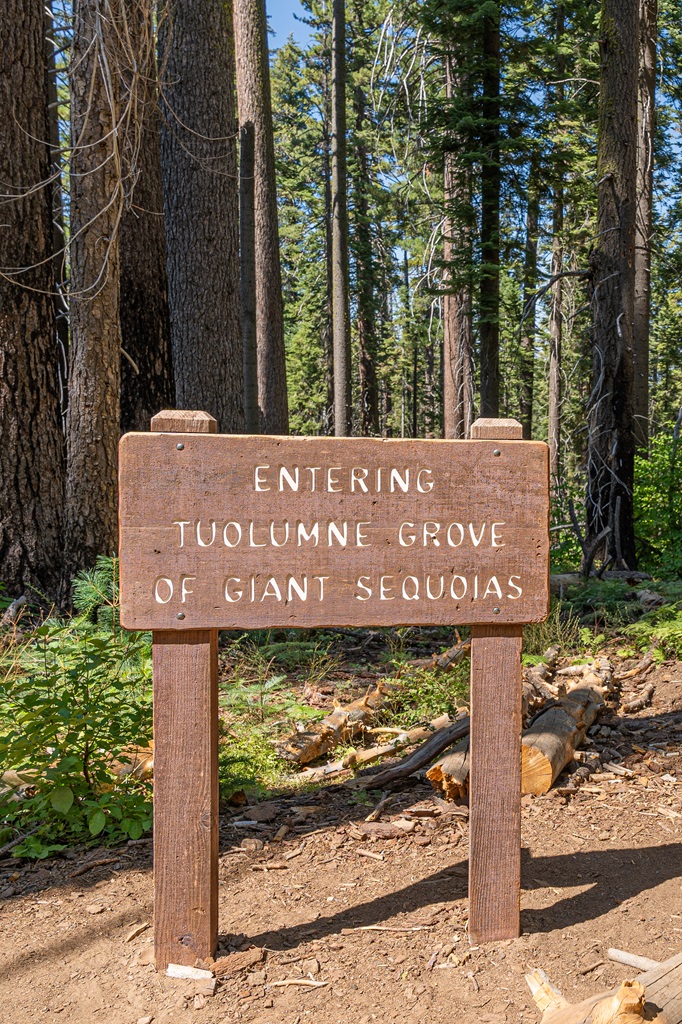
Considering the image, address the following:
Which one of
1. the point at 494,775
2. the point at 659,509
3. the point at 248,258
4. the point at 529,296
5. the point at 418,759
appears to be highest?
the point at 529,296

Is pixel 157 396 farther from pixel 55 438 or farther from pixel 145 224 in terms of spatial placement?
pixel 145 224

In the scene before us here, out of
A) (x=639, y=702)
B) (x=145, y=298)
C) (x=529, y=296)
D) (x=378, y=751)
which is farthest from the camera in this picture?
(x=529, y=296)

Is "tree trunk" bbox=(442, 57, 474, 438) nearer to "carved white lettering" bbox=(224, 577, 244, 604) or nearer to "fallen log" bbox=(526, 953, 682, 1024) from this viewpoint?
"carved white lettering" bbox=(224, 577, 244, 604)

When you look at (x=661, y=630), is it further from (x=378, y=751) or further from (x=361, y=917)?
(x=361, y=917)

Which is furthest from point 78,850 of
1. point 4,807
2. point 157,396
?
point 157,396

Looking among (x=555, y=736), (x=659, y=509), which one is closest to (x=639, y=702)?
(x=555, y=736)

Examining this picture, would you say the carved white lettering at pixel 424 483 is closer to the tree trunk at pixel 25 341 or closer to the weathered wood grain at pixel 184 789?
the weathered wood grain at pixel 184 789

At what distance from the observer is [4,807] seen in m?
3.69

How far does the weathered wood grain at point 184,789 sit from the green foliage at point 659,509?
7.62 m

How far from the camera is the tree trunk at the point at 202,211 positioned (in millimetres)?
7977

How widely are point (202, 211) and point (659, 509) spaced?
6.29 m

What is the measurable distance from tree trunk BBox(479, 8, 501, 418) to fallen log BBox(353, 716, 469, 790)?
7.62 meters

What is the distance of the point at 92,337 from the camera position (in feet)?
19.9

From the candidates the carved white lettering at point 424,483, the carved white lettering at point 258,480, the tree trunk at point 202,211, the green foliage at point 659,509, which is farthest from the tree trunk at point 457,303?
the carved white lettering at point 258,480
